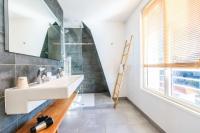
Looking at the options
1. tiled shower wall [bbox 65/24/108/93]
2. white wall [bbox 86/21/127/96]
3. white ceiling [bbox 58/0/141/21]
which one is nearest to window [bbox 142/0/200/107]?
white ceiling [bbox 58/0/141/21]

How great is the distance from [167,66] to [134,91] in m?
1.96

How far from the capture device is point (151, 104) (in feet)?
10.5

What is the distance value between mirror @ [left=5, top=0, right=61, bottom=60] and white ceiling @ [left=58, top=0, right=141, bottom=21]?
0.99 m

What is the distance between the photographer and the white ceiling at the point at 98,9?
368cm

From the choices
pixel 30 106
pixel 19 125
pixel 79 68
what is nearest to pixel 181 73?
pixel 30 106

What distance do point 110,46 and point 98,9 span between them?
4.84 ft

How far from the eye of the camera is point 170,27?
8.55ft

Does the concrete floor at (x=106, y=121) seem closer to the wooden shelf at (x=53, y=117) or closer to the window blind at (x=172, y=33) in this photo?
the wooden shelf at (x=53, y=117)

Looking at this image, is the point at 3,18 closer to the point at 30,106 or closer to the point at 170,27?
the point at 30,106

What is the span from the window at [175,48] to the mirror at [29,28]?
6.54ft

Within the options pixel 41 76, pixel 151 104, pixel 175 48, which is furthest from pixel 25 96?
pixel 151 104

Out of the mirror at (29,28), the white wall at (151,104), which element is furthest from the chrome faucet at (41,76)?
the white wall at (151,104)

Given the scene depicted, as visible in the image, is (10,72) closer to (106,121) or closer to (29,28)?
(29,28)

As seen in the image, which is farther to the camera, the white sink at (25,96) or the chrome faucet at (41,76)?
the chrome faucet at (41,76)
